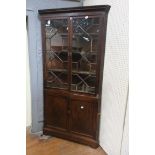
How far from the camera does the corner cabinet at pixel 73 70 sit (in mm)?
2645

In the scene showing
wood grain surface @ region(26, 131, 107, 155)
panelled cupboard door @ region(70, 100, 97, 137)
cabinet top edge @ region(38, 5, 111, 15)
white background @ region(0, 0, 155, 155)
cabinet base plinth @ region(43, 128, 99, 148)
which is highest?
cabinet top edge @ region(38, 5, 111, 15)

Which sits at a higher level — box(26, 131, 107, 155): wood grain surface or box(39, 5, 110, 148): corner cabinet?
box(39, 5, 110, 148): corner cabinet

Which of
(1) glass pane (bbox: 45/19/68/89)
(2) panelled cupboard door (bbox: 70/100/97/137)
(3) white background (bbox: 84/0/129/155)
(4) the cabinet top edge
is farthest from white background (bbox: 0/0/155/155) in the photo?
(1) glass pane (bbox: 45/19/68/89)

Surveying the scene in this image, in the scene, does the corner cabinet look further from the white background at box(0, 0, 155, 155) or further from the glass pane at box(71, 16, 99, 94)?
the white background at box(0, 0, 155, 155)

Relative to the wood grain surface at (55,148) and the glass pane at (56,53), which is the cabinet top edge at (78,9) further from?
the wood grain surface at (55,148)

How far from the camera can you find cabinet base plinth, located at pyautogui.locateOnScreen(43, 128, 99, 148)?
2.82m

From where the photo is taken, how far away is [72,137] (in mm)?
2963

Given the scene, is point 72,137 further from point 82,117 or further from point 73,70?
point 73,70

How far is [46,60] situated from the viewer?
297 centimetres
